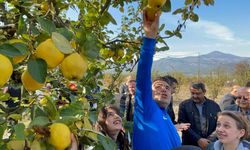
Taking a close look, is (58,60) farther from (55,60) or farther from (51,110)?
(51,110)

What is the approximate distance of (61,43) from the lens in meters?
0.75

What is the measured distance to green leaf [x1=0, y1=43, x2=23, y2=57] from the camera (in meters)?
0.70

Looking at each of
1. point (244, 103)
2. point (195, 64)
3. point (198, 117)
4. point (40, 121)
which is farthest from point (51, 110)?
point (195, 64)

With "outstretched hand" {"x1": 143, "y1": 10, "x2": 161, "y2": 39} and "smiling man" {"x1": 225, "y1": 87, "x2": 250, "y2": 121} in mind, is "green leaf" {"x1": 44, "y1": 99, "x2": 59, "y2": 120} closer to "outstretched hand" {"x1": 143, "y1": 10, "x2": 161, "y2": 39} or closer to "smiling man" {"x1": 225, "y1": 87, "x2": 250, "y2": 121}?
"outstretched hand" {"x1": 143, "y1": 10, "x2": 161, "y2": 39}

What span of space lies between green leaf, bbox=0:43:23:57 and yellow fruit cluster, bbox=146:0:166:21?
→ 1.59ft

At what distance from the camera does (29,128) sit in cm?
74

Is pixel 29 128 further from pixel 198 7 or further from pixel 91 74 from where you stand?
pixel 198 7

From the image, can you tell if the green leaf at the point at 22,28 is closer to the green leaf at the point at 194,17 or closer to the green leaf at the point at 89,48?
the green leaf at the point at 89,48

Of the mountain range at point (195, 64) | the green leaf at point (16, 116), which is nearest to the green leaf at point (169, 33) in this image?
the green leaf at point (16, 116)

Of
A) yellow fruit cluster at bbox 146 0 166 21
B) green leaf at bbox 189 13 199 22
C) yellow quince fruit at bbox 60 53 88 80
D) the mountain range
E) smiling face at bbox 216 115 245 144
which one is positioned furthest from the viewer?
the mountain range

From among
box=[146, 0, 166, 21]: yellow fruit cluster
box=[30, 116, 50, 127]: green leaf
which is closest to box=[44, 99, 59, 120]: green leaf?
box=[30, 116, 50, 127]: green leaf

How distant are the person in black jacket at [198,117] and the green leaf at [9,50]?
3478 millimetres

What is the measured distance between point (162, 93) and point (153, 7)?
4.28 feet

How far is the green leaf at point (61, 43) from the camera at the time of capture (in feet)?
2.42
